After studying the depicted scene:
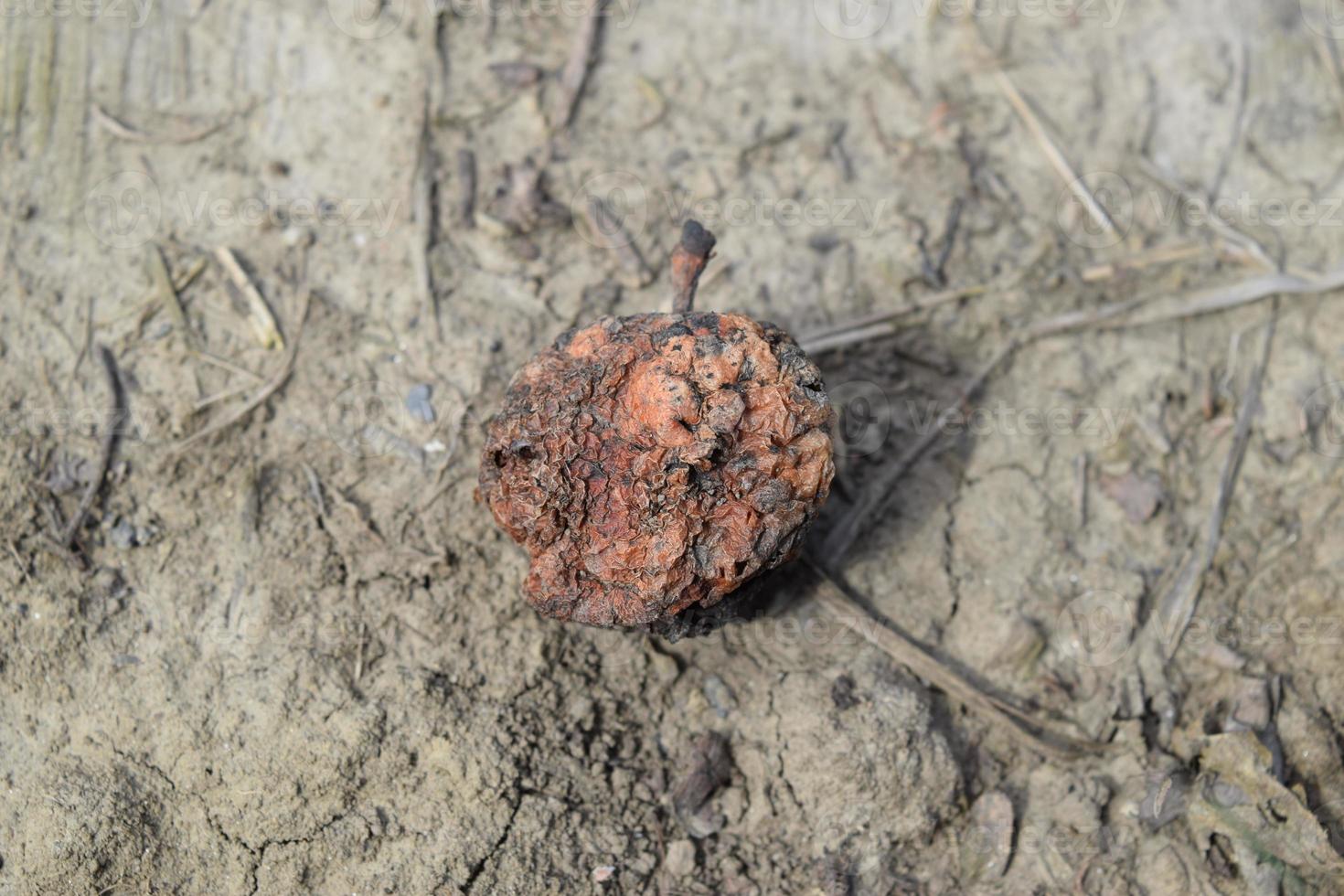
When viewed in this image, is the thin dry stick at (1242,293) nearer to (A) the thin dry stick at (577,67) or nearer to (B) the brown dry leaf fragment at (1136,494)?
(B) the brown dry leaf fragment at (1136,494)

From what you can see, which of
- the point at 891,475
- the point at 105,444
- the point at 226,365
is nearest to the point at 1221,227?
the point at 891,475

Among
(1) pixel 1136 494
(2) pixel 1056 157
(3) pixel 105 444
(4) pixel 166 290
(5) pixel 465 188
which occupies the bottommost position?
(1) pixel 1136 494

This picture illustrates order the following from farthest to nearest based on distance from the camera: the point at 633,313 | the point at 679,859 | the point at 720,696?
the point at 633,313 → the point at 720,696 → the point at 679,859

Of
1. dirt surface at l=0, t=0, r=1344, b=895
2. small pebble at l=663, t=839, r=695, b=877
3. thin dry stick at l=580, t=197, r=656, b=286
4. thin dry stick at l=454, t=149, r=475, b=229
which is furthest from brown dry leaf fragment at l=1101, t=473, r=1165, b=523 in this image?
thin dry stick at l=454, t=149, r=475, b=229

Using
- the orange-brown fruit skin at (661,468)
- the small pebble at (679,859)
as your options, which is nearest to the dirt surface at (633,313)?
the small pebble at (679,859)

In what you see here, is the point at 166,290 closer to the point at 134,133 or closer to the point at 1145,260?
the point at 134,133

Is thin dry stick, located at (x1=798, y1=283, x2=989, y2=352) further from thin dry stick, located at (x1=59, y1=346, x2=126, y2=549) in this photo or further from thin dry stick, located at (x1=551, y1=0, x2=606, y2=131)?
thin dry stick, located at (x1=59, y1=346, x2=126, y2=549)
